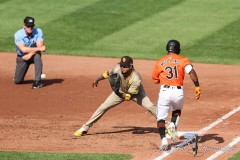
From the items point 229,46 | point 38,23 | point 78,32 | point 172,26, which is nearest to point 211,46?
point 229,46

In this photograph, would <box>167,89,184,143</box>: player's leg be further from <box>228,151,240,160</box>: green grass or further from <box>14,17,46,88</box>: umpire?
<box>14,17,46,88</box>: umpire

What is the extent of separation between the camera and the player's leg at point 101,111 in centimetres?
1620

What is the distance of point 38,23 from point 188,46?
19.1ft

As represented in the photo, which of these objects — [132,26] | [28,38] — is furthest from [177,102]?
[132,26]

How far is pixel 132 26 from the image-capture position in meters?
27.0

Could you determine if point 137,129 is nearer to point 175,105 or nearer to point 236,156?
point 175,105

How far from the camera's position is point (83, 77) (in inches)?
854

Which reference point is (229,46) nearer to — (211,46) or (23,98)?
(211,46)

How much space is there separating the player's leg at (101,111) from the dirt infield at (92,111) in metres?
0.19

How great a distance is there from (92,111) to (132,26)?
29.7 ft

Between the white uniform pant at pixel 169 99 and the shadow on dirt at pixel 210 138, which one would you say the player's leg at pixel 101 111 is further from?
the shadow on dirt at pixel 210 138

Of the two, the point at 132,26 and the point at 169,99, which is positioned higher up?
the point at 132,26

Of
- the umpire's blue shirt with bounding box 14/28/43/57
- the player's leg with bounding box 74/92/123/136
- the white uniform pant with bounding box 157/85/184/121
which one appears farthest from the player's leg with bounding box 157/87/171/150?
the umpire's blue shirt with bounding box 14/28/43/57

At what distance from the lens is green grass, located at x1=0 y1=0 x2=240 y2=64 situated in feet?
81.1
